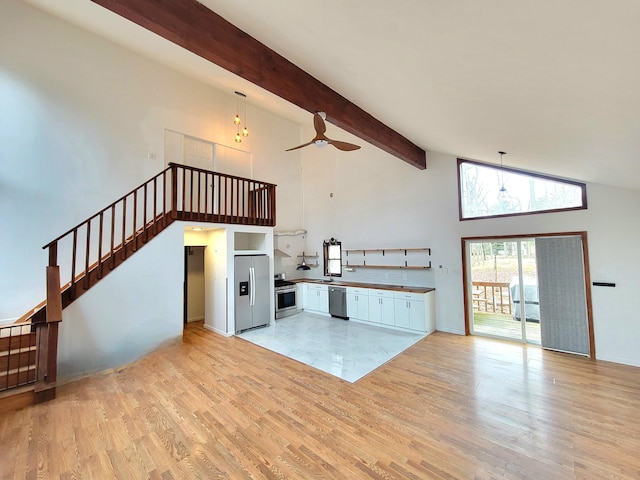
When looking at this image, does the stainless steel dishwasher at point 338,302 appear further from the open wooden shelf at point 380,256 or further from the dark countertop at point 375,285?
the open wooden shelf at point 380,256

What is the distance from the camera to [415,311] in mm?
5656

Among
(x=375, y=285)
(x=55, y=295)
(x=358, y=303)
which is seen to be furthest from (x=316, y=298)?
(x=55, y=295)

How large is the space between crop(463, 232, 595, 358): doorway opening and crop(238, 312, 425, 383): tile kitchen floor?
1.52 metres

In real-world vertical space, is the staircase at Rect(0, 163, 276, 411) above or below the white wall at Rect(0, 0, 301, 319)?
below

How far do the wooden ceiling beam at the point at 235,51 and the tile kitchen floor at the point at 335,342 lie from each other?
357 cm

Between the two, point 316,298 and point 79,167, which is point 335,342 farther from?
point 79,167

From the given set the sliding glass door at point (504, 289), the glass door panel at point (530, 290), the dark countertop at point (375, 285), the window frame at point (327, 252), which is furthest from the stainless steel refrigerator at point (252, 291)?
the glass door panel at point (530, 290)

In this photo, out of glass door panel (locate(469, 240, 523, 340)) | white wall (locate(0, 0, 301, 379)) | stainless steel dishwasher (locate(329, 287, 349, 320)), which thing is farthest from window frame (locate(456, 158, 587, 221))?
white wall (locate(0, 0, 301, 379))

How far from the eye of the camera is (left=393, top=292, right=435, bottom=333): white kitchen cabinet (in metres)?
5.58

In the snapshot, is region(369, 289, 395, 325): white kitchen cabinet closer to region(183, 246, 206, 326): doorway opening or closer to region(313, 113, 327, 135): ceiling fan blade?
region(313, 113, 327, 135): ceiling fan blade

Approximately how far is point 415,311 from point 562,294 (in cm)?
247

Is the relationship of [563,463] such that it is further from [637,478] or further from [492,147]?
[492,147]

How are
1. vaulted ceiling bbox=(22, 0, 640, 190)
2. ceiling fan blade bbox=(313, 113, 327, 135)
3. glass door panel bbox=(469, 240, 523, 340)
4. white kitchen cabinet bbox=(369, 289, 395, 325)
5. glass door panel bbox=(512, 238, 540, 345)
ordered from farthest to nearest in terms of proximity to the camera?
white kitchen cabinet bbox=(369, 289, 395, 325)
glass door panel bbox=(469, 240, 523, 340)
glass door panel bbox=(512, 238, 540, 345)
ceiling fan blade bbox=(313, 113, 327, 135)
vaulted ceiling bbox=(22, 0, 640, 190)

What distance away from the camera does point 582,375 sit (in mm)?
3691
